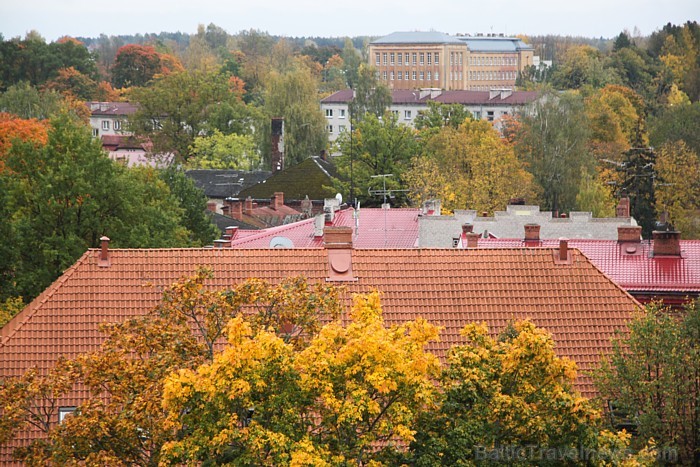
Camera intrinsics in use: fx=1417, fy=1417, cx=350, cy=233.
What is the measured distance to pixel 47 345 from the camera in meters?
26.9

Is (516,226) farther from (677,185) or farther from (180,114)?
(180,114)

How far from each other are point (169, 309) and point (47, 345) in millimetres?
6494

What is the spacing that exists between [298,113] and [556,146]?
71.8 feet

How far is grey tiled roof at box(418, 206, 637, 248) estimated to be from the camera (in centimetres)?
4638

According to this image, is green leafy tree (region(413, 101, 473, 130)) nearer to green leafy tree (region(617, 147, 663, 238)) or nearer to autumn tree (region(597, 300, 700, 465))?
green leafy tree (region(617, 147, 663, 238))

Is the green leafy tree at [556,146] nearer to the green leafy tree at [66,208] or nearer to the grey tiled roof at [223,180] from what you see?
the grey tiled roof at [223,180]

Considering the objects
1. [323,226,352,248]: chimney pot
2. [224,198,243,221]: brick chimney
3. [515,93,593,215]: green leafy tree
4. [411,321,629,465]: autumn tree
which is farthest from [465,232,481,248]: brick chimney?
[515,93,593,215]: green leafy tree

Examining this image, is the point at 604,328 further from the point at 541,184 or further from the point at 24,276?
the point at 541,184

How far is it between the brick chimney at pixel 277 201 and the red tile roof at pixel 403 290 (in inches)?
1717

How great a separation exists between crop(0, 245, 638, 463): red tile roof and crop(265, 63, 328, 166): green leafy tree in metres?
71.4

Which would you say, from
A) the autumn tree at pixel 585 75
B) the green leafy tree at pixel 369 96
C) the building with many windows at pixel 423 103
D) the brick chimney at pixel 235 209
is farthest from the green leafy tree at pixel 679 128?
the brick chimney at pixel 235 209

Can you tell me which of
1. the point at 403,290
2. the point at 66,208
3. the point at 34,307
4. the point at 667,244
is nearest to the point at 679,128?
the point at 667,244

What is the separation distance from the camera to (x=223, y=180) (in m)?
85.9

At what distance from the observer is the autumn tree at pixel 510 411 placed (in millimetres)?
19688
